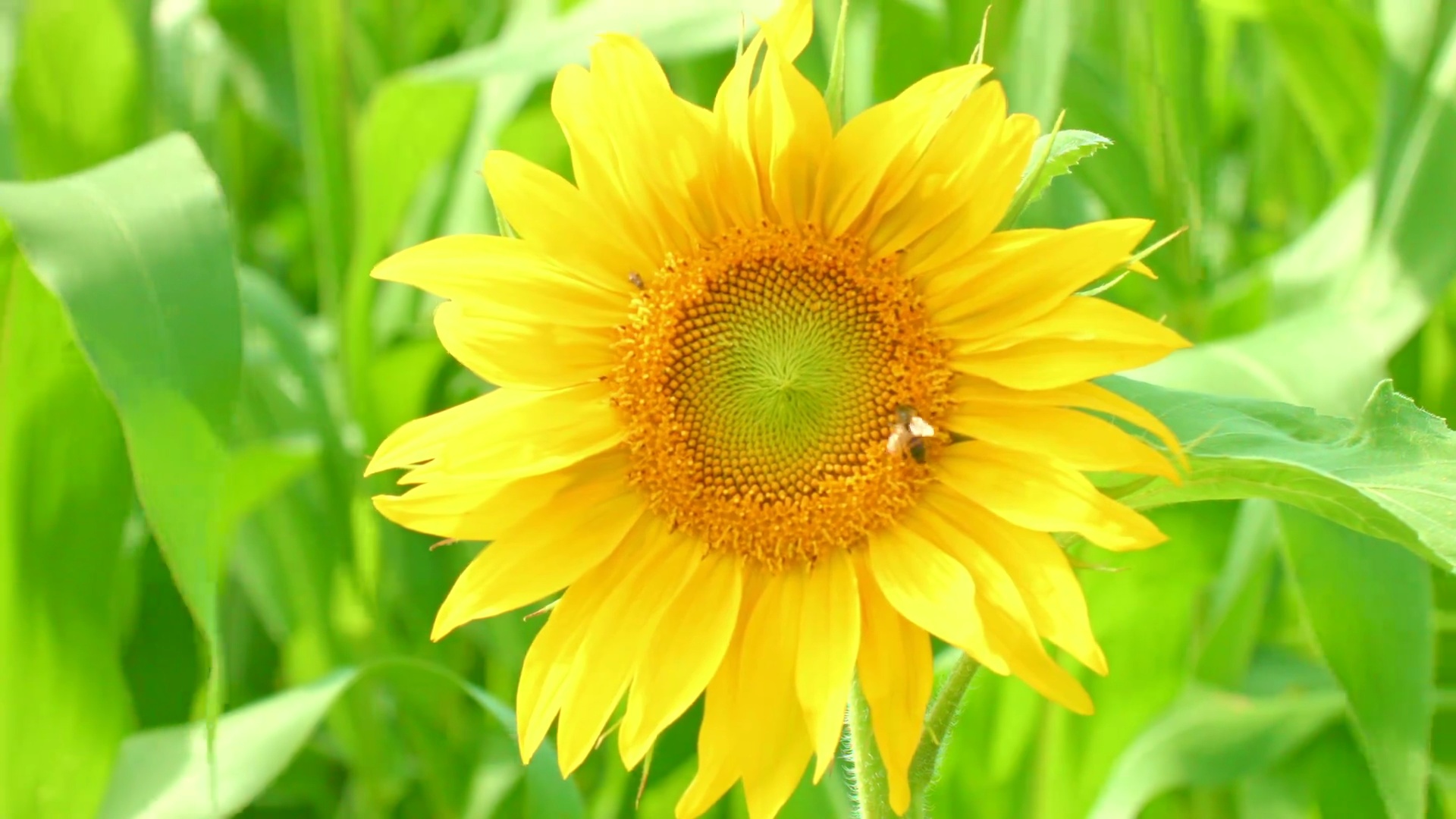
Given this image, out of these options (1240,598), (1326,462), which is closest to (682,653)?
(1326,462)

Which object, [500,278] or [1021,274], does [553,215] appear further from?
[1021,274]

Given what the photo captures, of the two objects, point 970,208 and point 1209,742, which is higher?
point 970,208

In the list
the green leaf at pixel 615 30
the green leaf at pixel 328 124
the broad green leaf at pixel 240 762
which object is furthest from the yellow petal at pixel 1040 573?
the green leaf at pixel 328 124

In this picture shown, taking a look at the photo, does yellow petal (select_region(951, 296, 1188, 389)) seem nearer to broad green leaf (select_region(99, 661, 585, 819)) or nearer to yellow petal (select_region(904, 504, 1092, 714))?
yellow petal (select_region(904, 504, 1092, 714))

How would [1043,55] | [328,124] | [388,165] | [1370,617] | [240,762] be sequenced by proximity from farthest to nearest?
[328,124]
[388,165]
[1043,55]
[240,762]
[1370,617]

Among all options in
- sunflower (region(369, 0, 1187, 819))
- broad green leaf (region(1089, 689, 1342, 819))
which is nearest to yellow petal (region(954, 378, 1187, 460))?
sunflower (region(369, 0, 1187, 819))
